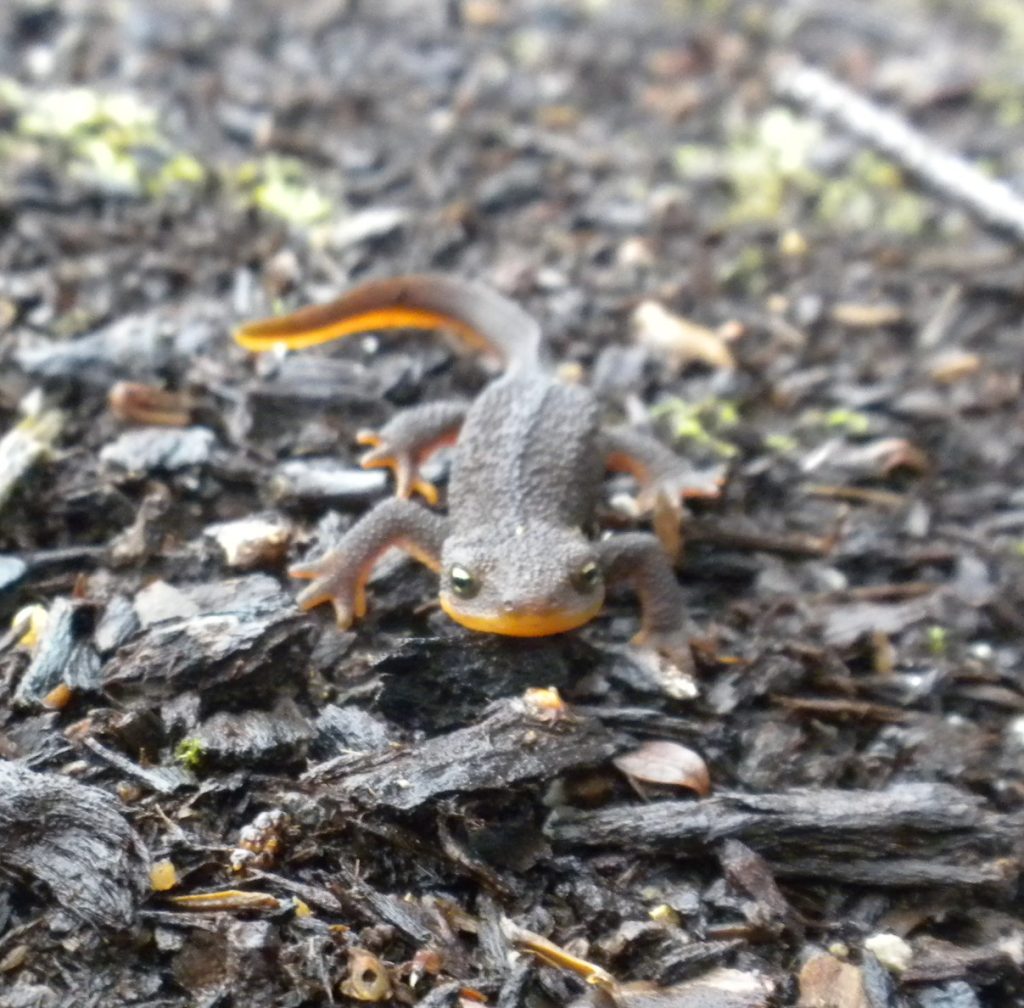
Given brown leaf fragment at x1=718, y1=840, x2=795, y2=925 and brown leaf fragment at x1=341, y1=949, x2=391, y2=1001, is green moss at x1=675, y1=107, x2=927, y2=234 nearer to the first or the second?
brown leaf fragment at x1=718, y1=840, x2=795, y2=925

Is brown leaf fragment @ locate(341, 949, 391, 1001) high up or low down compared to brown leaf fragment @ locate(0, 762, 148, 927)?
down

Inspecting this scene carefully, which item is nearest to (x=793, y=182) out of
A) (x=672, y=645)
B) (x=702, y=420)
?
(x=702, y=420)

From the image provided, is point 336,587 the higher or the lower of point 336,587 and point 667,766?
the higher

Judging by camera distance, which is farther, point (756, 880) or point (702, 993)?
point (756, 880)

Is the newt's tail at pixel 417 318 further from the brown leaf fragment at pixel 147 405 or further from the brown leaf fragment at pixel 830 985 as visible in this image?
the brown leaf fragment at pixel 830 985

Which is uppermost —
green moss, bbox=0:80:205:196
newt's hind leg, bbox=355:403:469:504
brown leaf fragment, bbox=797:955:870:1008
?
green moss, bbox=0:80:205:196

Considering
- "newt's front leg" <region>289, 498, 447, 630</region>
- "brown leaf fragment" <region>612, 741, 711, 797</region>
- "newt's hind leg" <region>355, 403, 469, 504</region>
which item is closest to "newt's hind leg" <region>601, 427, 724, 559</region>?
"newt's hind leg" <region>355, 403, 469, 504</region>

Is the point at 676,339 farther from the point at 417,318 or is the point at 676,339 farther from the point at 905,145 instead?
the point at 905,145

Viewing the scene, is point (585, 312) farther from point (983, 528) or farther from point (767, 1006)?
point (767, 1006)
